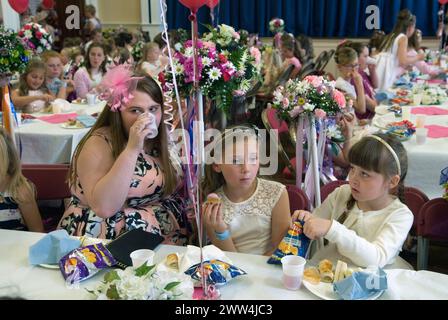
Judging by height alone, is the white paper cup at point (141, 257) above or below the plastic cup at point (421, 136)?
below

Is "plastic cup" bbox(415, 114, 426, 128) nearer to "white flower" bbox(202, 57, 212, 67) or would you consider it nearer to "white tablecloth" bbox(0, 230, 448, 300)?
"white flower" bbox(202, 57, 212, 67)

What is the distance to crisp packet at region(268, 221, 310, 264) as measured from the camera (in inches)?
61.7

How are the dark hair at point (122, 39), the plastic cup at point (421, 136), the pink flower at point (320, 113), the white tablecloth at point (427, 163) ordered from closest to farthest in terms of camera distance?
1. the pink flower at point (320, 113)
2. the white tablecloth at point (427, 163)
3. the plastic cup at point (421, 136)
4. the dark hair at point (122, 39)

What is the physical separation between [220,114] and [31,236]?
1.84 m

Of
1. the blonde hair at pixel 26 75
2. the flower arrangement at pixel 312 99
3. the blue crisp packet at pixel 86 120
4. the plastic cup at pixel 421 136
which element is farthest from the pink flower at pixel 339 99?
the blonde hair at pixel 26 75

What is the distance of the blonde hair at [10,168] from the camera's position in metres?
2.21

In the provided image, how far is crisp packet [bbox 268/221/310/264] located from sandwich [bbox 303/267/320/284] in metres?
0.08

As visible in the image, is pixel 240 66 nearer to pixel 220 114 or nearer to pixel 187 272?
pixel 220 114

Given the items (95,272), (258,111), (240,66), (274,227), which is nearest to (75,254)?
(95,272)

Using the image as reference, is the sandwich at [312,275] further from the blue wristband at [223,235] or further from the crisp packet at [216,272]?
the blue wristband at [223,235]

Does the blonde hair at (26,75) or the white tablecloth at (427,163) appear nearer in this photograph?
the white tablecloth at (427,163)

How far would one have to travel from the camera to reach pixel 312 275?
1.48 meters

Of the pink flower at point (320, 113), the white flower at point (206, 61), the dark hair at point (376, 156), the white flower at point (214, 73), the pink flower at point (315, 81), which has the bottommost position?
the dark hair at point (376, 156)
